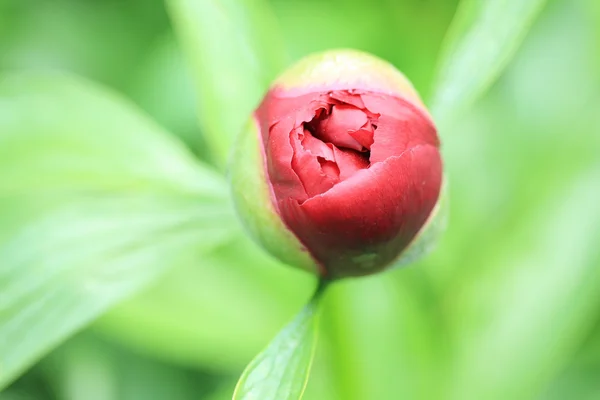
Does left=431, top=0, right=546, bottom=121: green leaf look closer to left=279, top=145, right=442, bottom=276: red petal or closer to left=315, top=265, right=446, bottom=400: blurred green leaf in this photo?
left=279, top=145, right=442, bottom=276: red petal

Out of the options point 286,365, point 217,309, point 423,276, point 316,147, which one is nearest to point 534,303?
point 423,276

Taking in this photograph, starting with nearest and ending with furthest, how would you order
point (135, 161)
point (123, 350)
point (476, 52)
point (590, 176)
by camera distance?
point (476, 52) → point (135, 161) → point (590, 176) → point (123, 350)

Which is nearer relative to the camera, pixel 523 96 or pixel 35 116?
pixel 35 116

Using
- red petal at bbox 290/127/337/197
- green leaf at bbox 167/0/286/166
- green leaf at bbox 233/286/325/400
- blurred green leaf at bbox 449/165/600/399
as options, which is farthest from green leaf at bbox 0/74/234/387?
blurred green leaf at bbox 449/165/600/399

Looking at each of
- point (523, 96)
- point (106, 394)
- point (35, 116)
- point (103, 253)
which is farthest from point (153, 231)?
point (523, 96)

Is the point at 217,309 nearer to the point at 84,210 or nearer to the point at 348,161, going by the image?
the point at 84,210

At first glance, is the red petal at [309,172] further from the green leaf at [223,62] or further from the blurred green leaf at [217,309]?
the blurred green leaf at [217,309]

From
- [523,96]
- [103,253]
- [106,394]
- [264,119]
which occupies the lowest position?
[106,394]

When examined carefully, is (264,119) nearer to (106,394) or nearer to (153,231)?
(153,231)
